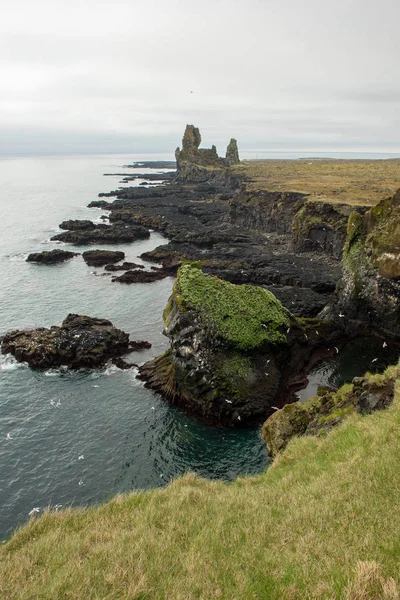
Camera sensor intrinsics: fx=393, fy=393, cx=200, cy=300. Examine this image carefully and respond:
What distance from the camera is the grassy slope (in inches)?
306

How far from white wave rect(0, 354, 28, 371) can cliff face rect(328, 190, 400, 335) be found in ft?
112

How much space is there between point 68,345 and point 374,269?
32.6 m

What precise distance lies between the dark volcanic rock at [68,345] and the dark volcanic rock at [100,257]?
32.1 metres

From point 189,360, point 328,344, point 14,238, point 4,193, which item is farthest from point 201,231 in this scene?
point 4,193

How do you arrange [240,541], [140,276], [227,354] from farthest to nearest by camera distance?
1. [140,276]
2. [227,354]
3. [240,541]

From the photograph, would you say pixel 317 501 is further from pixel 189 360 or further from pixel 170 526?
pixel 189 360

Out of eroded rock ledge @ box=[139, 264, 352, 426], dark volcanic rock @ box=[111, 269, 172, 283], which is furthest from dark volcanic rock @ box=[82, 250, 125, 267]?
eroded rock ledge @ box=[139, 264, 352, 426]

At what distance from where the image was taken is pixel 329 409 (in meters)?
21.3

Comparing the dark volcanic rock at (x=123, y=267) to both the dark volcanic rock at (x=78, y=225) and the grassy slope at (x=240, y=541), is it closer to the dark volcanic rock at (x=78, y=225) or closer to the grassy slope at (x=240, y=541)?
the dark volcanic rock at (x=78, y=225)

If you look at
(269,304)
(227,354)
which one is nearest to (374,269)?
(269,304)

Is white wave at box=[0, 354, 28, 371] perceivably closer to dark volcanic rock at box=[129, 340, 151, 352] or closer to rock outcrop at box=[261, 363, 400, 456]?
dark volcanic rock at box=[129, 340, 151, 352]

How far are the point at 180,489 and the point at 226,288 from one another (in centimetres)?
2383

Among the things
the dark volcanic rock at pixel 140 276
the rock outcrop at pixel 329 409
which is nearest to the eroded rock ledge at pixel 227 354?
the rock outcrop at pixel 329 409

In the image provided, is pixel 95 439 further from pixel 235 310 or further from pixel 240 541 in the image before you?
pixel 240 541
